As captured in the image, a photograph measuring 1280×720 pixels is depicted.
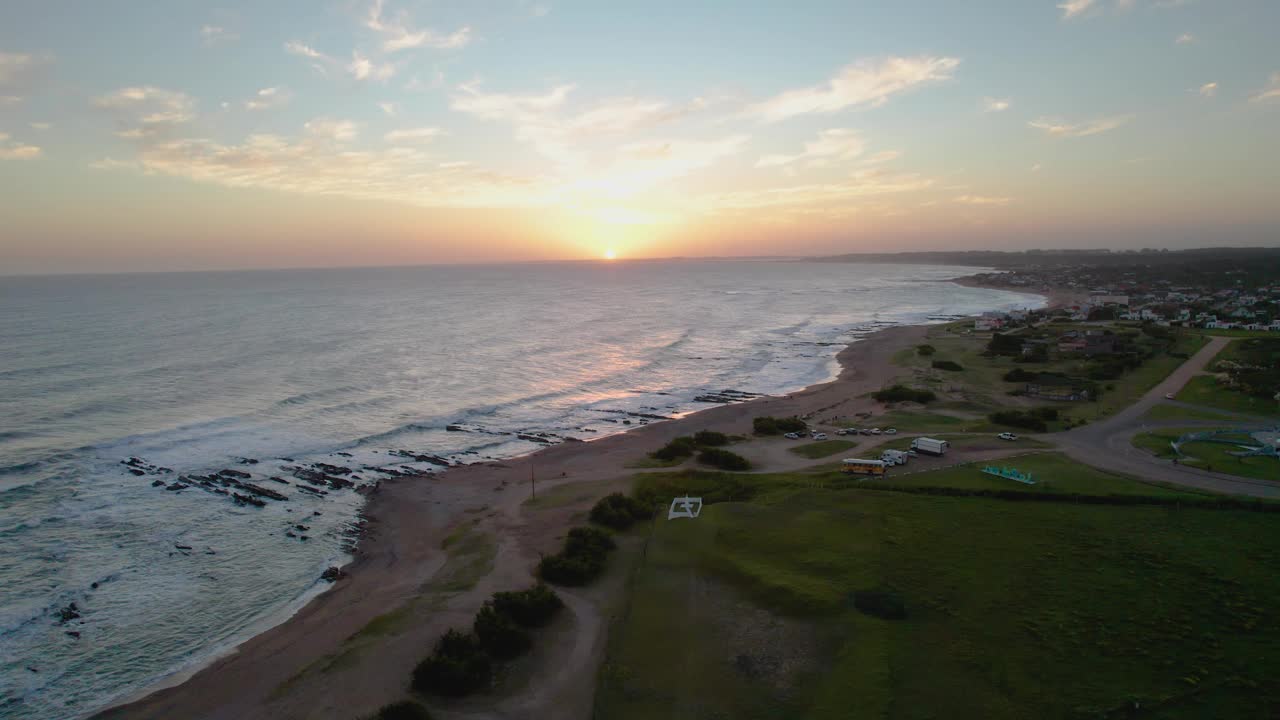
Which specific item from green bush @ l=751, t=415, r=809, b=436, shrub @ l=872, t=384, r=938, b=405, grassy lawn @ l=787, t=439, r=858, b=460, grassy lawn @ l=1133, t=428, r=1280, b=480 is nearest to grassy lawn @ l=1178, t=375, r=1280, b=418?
grassy lawn @ l=1133, t=428, r=1280, b=480

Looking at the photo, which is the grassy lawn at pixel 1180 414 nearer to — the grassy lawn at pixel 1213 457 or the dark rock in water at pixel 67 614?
the grassy lawn at pixel 1213 457

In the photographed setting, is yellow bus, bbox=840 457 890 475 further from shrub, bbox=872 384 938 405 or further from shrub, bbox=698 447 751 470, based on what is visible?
shrub, bbox=872 384 938 405

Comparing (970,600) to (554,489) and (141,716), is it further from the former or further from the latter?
(141,716)

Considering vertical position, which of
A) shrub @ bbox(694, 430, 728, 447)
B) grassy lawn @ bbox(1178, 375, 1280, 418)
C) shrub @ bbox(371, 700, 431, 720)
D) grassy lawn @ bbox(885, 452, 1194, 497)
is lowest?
shrub @ bbox(371, 700, 431, 720)

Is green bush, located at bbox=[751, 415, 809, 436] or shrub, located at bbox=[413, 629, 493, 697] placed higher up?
green bush, located at bbox=[751, 415, 809, 436]

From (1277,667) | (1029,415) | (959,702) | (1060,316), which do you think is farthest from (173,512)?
(1060,316)

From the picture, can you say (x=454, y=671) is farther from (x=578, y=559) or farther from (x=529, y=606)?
(x=578, y=559)

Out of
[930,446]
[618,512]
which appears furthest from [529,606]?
[930,446]
